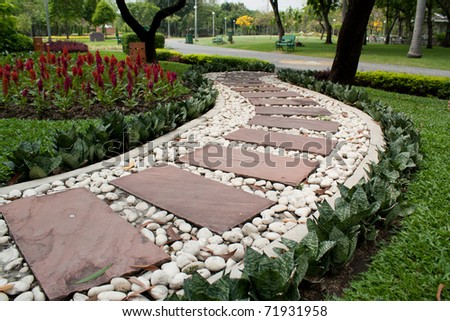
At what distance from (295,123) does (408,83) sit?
549cm

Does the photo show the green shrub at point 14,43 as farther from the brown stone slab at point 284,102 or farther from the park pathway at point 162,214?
the park pathway at point 162,214

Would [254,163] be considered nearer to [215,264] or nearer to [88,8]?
[215,264]

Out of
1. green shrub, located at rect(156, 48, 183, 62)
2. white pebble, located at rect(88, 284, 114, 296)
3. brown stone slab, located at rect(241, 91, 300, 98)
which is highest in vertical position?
green shrub, located at rect(156, 48, 183, 62)

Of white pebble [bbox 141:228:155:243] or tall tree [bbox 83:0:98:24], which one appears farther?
tall tree [bbox 83:0:98:24]

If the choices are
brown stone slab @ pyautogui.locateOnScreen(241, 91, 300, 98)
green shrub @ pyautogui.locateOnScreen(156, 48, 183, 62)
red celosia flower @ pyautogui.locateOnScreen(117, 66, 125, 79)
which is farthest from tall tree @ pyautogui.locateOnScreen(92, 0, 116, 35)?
red celosia flower @ pyautogui.locateOnScreen(117, 66, 125, 79)

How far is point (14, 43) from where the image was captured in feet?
51.5

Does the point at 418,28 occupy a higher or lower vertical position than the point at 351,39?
higher

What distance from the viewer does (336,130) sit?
4.61 meters

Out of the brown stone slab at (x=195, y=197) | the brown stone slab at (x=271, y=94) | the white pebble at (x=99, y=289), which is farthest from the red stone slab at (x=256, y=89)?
the white pebble at (x=99, y=289)

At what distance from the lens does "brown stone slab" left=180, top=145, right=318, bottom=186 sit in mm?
3107

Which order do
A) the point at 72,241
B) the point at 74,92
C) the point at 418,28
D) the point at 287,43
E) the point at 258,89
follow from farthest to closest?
Answer: the point at 287,43 → the point at 418,28 → the point at 258,89 → the point at 74,92 → the point at 72,241

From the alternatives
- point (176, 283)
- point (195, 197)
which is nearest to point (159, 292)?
point (176, 283)

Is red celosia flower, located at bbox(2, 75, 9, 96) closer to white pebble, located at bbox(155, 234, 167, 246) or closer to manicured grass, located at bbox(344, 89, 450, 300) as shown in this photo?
white pebble, located at bbox(155, 234, 167, 246)

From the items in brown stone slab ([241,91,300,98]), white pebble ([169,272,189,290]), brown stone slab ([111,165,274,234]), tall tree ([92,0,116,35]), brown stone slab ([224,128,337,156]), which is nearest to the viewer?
white pebble ([169,272,189,290])
